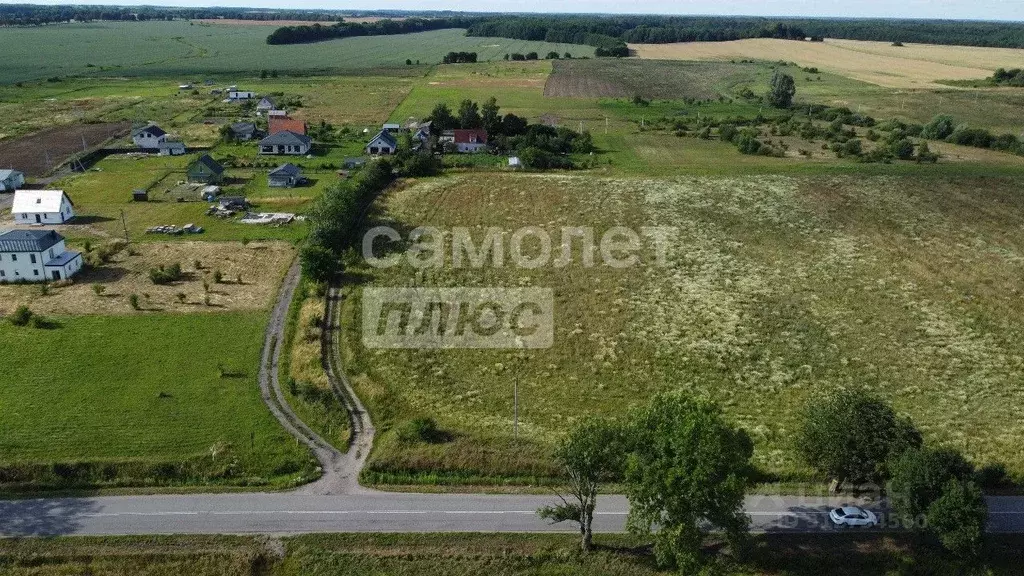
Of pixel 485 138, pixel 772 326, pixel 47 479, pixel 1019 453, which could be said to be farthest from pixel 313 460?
pixel 485 138

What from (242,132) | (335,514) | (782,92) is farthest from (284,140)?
(782,92)

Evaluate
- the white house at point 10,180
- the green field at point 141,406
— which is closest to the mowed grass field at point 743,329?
the green field at point 141,406

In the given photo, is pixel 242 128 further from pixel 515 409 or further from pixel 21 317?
pixel 515 409

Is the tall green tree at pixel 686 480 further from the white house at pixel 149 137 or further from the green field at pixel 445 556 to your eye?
the white house at pixel 149 137

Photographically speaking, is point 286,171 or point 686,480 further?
point 286,171

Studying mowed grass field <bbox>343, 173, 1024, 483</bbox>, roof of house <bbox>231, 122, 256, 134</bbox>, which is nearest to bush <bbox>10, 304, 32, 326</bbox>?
mowed grass field <bbox>343, 173, 1024, 483</bbox>

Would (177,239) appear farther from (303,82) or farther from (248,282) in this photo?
(303,82)

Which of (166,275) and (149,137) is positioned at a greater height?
(149,137)
